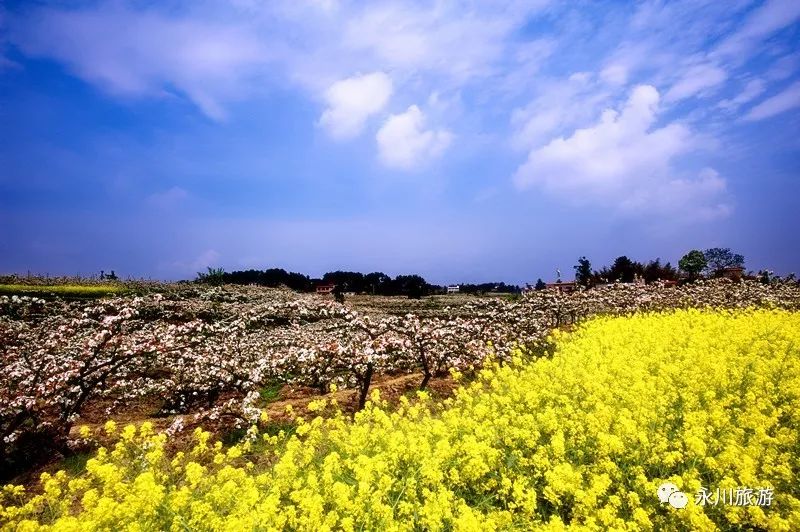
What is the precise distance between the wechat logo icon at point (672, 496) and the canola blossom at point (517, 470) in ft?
0.27

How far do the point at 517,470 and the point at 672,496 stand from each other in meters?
1.70

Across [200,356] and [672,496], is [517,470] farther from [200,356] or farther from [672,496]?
[200,356]

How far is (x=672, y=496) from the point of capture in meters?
4.78

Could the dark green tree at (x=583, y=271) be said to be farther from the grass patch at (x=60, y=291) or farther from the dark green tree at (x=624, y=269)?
the grass patch at (x=60, y=291)

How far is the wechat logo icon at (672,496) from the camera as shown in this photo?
15.5 ft

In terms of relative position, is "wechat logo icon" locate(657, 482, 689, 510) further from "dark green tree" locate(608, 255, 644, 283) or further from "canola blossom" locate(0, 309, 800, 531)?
"dark green tree" locate(608, 255, 644, 283)

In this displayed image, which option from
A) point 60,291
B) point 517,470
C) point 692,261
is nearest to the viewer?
point 517,470

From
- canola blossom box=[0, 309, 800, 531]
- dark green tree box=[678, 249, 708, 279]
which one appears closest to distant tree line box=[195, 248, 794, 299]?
dark green tree box=[678, 249, 708, 279]

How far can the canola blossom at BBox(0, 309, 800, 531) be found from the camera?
464 cm

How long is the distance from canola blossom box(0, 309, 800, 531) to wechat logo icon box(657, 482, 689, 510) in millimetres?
81

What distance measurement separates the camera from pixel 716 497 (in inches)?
188

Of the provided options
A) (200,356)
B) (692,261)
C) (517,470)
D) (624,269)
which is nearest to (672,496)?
(517,470)

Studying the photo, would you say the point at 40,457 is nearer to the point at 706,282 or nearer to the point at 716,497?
the point at 716,497

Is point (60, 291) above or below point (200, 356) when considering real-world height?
above
